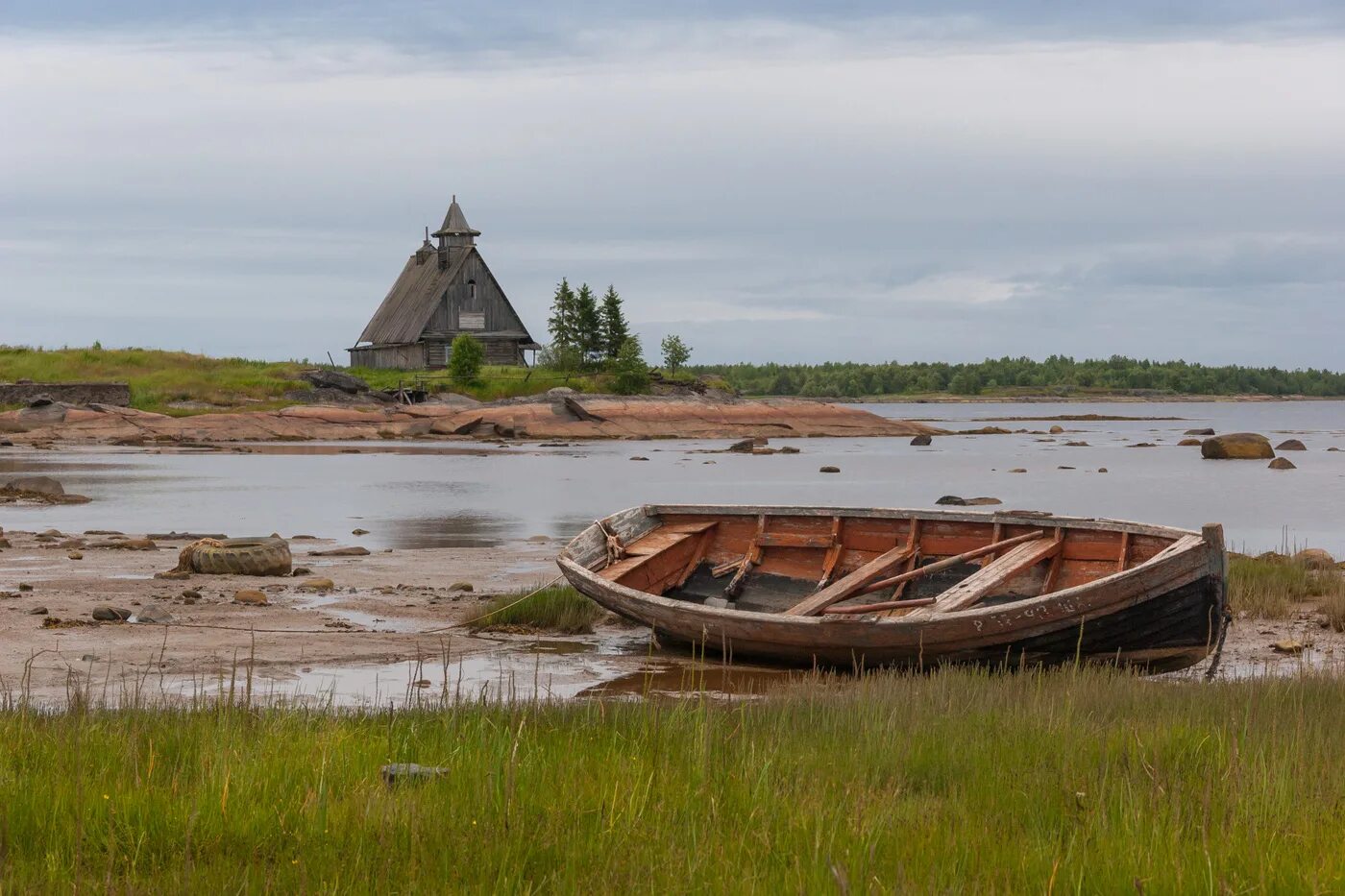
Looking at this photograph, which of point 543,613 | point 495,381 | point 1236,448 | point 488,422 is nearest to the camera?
point 543,613

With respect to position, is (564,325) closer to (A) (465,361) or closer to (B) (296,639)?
(A) (465,361)

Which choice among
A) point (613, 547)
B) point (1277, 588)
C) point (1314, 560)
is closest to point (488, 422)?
point (1314, 560)

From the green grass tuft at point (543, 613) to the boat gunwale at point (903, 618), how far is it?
1.92 ft

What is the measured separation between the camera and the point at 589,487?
38.5 meters

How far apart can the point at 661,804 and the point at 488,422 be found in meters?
60.3

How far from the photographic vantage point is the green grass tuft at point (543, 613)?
13.8m

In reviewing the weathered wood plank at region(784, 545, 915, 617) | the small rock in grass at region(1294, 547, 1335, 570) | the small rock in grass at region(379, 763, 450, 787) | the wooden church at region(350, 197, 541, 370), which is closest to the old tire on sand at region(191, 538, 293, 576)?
the weathered wood plank at region(784, 545, 915, 617)

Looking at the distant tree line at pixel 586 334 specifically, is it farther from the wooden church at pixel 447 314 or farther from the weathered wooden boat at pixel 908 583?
the weathered wooden boat at pixel 908 583

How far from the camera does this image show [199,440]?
184 ft

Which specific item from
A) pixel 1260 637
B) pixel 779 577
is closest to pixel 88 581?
pixel 779 577

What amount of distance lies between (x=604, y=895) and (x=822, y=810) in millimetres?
1146

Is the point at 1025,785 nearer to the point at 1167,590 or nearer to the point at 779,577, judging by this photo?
the point at 1167,590

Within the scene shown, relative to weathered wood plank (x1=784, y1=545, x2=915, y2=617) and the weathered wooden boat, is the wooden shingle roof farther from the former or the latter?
weathered wood plank (x1=784, y1=545, x2=915, y2=617)

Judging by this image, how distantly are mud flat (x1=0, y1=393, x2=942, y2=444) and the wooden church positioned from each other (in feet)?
31.6
